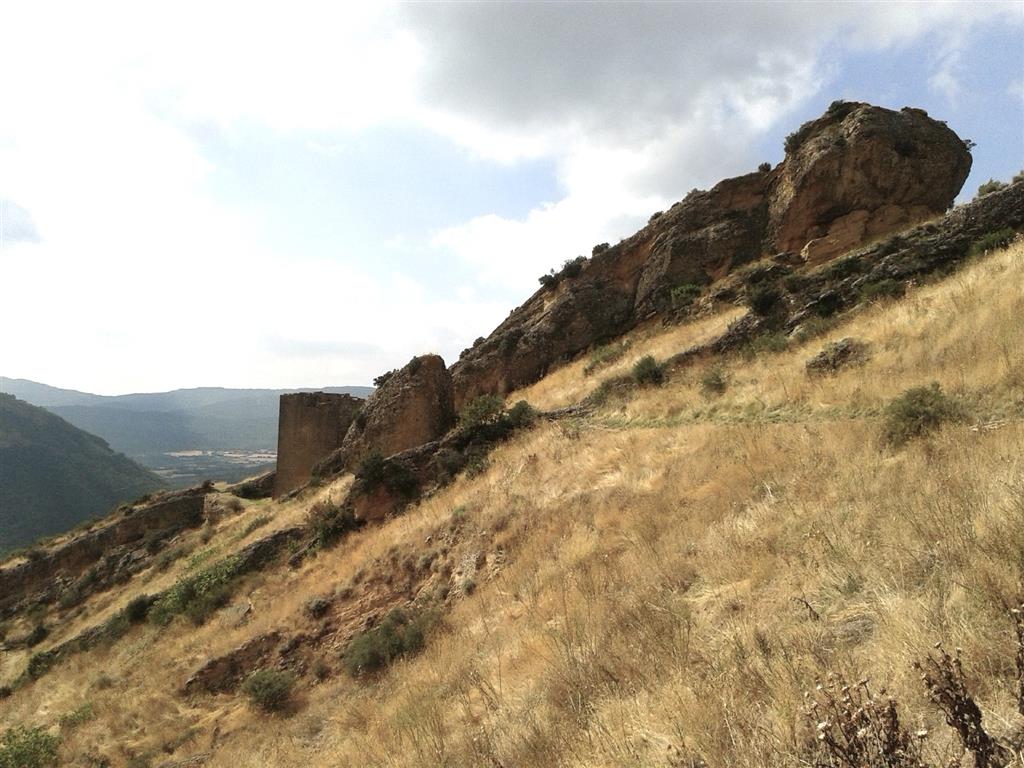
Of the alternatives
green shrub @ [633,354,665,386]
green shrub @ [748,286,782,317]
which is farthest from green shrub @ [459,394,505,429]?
green shrub @ [748,286,782,317]

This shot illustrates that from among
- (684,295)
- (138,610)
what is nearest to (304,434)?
(138,610)

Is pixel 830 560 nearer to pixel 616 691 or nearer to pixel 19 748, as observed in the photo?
pixel 616 691

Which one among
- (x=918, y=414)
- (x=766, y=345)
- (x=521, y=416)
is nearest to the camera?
(x=918, y=414)

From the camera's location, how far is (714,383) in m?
11.3

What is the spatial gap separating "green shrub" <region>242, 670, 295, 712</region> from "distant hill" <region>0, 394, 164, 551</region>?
55391 mm

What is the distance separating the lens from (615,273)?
27.9 metres

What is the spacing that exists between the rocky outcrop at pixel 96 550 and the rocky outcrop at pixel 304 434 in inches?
180

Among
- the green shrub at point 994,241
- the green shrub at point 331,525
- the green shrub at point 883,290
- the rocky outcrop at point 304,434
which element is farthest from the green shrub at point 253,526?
the green shrub at point 994,241

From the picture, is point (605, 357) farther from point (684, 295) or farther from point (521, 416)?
point (521, 416)

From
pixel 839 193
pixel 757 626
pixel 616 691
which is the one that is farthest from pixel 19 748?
pixel 839 193

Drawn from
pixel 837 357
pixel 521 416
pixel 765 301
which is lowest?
pixel 521 416

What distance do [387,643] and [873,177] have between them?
21.2 meters

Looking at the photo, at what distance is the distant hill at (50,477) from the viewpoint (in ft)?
198

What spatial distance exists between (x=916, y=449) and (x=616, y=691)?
3774 mm
